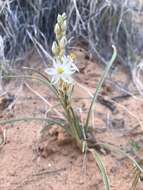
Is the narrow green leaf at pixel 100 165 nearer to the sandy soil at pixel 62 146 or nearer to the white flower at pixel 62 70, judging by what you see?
the sandy soil at pixel 62 146

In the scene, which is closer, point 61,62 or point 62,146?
point 61,62

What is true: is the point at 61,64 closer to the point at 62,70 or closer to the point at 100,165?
the point at 62,70

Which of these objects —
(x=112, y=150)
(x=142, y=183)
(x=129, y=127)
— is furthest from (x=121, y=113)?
(x=142, y=183)

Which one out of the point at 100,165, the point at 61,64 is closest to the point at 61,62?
the point at 61,64

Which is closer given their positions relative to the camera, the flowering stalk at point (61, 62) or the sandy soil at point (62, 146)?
the flowering stalk at point (61, 62)

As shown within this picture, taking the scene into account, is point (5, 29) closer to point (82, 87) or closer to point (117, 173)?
point (82, 87)

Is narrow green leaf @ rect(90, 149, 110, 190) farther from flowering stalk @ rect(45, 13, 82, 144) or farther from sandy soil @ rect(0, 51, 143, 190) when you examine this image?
flowering stalk @ rect(45, 13, 82, 144)

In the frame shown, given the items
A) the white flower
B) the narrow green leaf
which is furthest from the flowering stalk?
the narrow green leaf

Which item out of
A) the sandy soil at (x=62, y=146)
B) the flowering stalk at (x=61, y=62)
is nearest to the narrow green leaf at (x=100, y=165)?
the sandy soil at (x=62, y=146)
